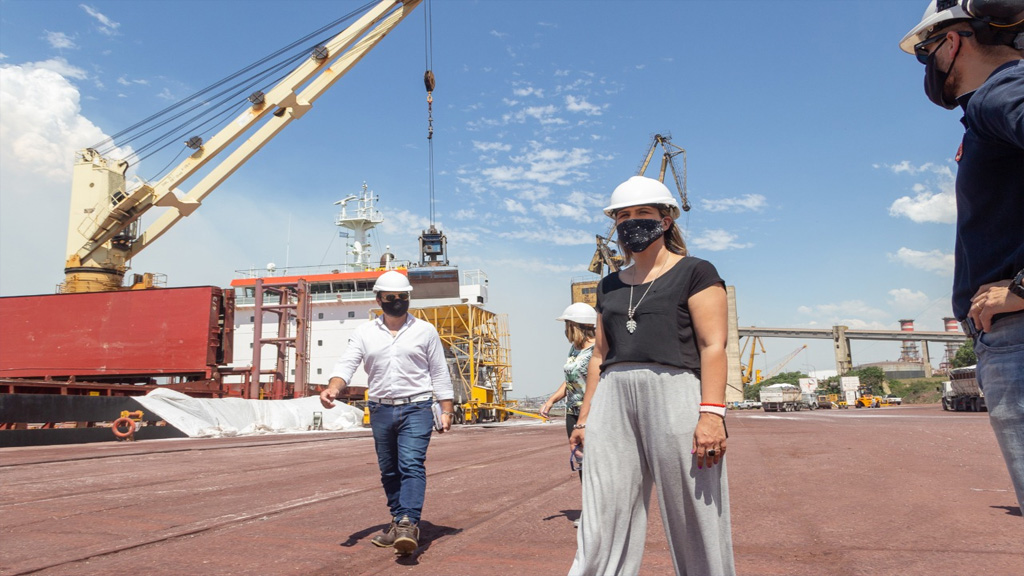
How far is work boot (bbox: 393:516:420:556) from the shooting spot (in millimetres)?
3939

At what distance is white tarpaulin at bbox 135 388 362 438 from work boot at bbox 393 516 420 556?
45.4ft

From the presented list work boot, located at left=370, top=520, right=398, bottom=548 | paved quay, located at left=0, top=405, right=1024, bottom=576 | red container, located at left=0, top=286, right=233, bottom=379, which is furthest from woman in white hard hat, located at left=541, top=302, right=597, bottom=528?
red container, located at left=0, top=286, right=233, bottom=379

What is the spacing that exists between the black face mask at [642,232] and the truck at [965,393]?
3340 centimetres

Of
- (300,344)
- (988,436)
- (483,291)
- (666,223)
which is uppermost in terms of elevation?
(483,291)

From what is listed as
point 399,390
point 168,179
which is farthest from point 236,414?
point 399,390

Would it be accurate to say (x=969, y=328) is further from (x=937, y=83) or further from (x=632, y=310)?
(x=632, y=310)

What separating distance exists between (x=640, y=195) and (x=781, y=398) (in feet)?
183

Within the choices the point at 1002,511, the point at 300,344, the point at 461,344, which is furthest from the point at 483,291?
the point at 1002,511

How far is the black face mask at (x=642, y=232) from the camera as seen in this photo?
9.18 feet

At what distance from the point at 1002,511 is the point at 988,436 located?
9.70m

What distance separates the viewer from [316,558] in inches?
160

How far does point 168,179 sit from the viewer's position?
94.5ft

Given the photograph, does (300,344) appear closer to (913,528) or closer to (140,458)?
(140,458)

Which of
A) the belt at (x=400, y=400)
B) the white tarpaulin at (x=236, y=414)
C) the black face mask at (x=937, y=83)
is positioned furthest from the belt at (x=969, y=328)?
the white tarpaulin at (x=236, y=414)
